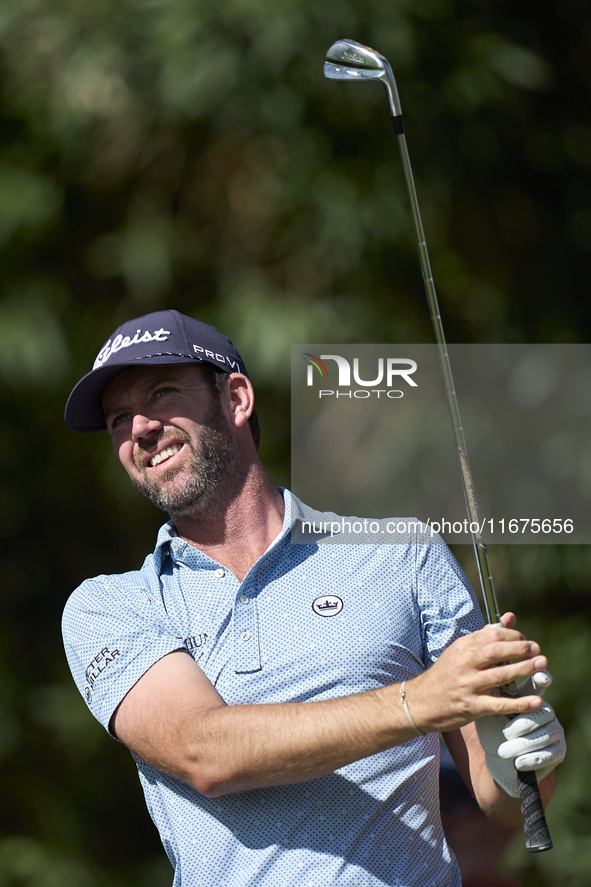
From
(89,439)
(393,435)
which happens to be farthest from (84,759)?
(393,435)

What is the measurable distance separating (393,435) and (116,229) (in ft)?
3.21

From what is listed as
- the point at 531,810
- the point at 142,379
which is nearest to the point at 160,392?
the point at 142,379

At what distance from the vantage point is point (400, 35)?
2.34 metres

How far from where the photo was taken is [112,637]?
116 centimetres

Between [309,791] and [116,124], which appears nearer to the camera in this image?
[309,791]

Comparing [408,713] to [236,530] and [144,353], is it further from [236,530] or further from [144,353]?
[144,353]

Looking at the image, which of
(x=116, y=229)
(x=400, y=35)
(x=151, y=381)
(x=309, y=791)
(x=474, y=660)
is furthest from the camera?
(x=116, y=229)

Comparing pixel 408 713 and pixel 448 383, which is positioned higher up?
pixel 448 383

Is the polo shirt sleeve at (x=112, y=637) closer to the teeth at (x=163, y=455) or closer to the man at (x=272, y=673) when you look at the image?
the man at (x=272, y=673)

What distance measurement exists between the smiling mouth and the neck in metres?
0.09

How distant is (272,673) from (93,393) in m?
0.54

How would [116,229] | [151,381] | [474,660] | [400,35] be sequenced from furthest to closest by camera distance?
[116,229], [400,35], [151,381], [474,660]

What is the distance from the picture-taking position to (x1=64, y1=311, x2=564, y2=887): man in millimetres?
993

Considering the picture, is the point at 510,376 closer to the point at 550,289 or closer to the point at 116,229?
the point at 550,289
